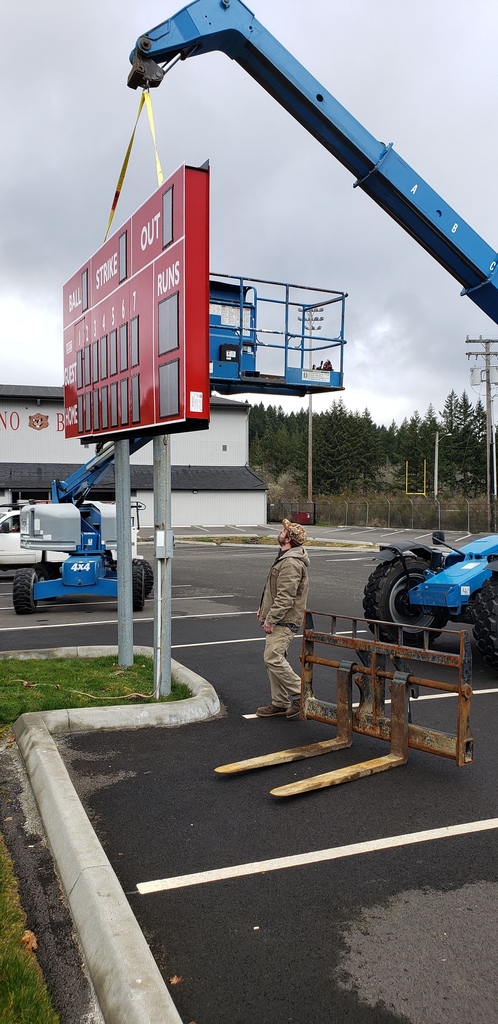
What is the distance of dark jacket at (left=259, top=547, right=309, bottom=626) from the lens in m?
7.50

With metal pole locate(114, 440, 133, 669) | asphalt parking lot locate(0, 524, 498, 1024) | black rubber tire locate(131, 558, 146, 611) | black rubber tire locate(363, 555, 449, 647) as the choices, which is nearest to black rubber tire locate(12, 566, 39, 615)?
black rubber tire locate(131, 558, 146, 611)

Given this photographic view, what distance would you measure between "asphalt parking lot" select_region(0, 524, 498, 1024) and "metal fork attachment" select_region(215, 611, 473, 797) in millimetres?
109

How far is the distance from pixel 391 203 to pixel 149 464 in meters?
44.7

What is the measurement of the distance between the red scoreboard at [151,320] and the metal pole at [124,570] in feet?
2.10

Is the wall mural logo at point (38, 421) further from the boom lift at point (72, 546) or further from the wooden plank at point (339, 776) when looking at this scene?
the wooden plank at point (339, 776)

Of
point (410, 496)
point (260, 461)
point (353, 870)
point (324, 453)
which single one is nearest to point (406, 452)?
point (324, 453)

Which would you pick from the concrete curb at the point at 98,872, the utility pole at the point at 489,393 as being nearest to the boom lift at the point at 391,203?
the concrete curb at the point at 98,872

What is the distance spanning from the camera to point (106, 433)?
29.5ft

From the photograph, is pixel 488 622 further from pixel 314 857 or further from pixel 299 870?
pixel 299 870

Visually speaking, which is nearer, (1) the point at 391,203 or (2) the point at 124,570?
(2) the point at 124,570

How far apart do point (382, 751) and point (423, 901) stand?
8.00 ft

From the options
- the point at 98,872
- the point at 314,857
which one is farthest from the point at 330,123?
the point at 98,872

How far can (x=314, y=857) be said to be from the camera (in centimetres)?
471

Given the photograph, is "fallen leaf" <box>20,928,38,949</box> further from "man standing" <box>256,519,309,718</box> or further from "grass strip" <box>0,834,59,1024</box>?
"man standing" <box>256,519,309,718</box>
